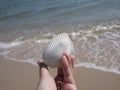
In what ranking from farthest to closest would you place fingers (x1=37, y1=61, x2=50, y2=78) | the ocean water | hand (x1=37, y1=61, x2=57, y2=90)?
the ocean water
fingers (x1=37, y1=61, x2=50, y2=78)
hand (x1=37, y1=61, x2=57, y2=90)

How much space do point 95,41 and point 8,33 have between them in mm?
3979

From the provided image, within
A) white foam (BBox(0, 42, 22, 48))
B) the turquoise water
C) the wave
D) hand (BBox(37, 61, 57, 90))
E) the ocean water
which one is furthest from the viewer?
the turquoise water

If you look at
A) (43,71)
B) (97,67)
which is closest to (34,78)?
(97,67)

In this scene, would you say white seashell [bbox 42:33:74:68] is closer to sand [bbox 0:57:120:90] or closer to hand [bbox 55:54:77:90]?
hand [bbox 55:54:77:90]

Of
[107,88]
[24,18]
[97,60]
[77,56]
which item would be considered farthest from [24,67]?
[24,18]

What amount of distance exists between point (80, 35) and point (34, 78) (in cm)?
Result: 251

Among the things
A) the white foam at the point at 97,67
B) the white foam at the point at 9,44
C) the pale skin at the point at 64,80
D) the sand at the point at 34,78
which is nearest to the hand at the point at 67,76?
the pale skin at the point at 64,80

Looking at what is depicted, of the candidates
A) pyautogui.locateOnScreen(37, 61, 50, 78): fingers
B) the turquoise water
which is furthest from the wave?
pyautogui.locateOnScreen(37, 61, 50, 78): fingers

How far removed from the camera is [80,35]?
689 cm

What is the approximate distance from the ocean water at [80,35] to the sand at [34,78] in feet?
0.62

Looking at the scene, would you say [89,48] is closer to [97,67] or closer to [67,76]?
[97,67]

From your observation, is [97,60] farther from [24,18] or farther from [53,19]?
[24,18]

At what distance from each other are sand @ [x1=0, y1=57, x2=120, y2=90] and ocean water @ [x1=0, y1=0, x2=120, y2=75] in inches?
7.5

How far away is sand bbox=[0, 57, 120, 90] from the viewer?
4.24 m
